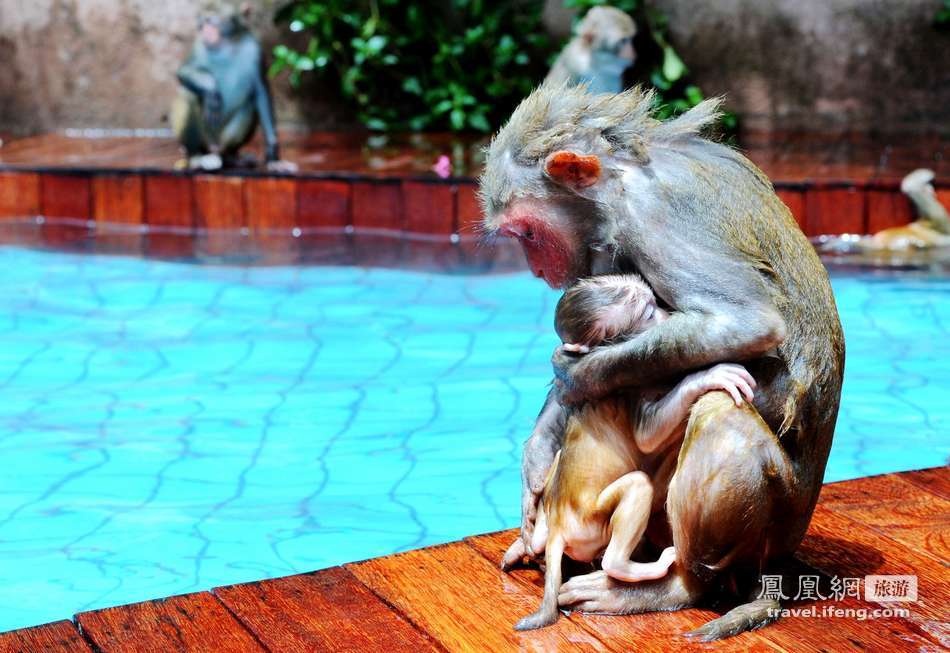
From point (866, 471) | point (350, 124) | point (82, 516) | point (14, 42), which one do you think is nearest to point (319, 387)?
point (82, 516)

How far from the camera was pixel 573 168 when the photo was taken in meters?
2.18

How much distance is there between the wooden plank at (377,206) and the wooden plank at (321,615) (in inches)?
193

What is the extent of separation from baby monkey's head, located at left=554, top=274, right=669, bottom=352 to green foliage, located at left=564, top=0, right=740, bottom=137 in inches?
285

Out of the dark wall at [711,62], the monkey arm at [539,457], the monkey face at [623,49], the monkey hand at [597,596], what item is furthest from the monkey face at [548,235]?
the dark wall at [711,62]

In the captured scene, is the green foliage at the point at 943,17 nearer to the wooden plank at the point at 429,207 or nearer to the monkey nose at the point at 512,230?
the wooden plank at the point at 429,207

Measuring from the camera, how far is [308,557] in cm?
374

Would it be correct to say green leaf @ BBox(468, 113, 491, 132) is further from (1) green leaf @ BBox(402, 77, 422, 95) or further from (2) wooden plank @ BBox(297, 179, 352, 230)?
(2) wooden plank @ BBox(297, 179, 352, 230)

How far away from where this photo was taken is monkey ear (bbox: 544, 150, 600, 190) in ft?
7.11

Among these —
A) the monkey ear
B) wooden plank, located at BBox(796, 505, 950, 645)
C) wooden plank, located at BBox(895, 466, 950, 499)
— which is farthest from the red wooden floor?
the monkey ear

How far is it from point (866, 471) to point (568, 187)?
2571mm

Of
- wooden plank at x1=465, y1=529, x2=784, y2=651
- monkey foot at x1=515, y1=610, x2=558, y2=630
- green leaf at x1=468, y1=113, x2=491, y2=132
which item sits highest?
green leaf at x1=468, y1=113, x2=491, y2=132

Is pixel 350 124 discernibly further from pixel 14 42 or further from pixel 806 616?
pixel 806 616

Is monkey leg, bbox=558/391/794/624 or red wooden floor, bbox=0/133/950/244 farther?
red wooden floor, bbox=0/133/950/244

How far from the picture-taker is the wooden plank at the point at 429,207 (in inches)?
279
